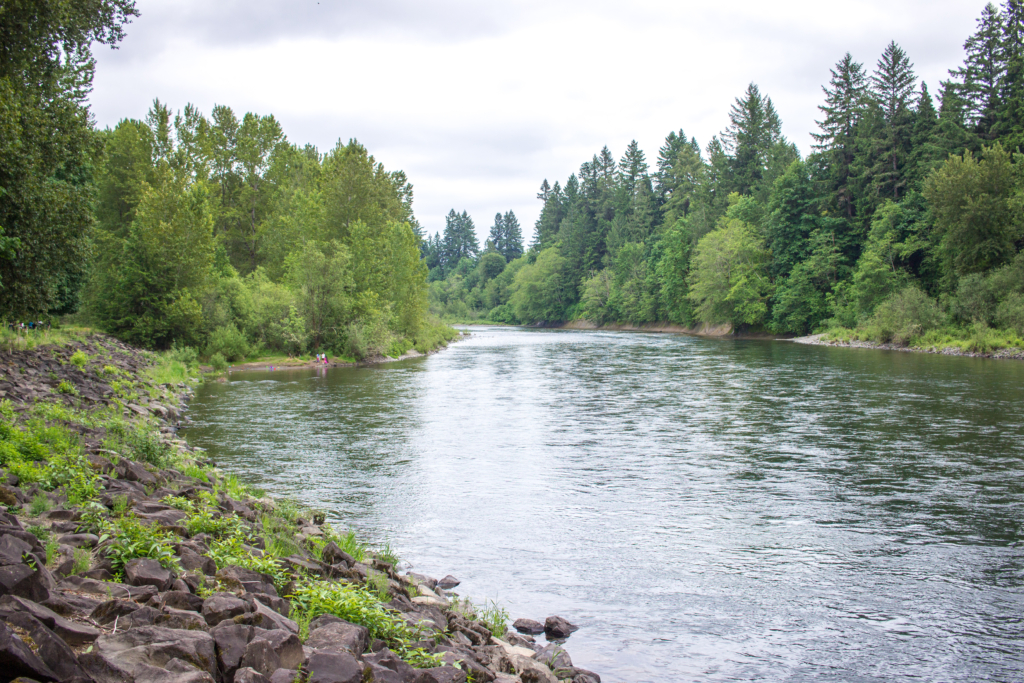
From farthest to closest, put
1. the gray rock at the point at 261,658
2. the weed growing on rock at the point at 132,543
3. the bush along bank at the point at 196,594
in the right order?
the weed growing on rock at the point at 132,543, the gray rock at the point at 261,658, the bush along bank at the point at 196,594

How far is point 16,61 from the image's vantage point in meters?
19.3

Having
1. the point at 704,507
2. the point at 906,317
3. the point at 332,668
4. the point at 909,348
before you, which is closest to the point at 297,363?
the point at 704,507

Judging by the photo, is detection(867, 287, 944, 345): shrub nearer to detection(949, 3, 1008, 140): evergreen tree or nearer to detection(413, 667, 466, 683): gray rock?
detection(949, 3, 1008, 140): evergreen tree

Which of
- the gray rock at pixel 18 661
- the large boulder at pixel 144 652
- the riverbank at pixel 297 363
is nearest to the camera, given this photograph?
the gray rock at pixel 18 661

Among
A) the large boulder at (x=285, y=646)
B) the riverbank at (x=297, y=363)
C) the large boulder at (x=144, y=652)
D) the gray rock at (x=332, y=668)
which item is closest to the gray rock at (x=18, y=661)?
the large boulder at (x=144, y=652)

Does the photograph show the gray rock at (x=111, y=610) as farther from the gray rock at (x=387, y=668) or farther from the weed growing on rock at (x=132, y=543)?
the gray rock at (x=387, y=668)

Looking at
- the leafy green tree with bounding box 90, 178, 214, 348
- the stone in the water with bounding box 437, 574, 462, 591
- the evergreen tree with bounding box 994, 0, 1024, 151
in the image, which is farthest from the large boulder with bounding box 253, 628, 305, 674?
the evergreen tree with bounding box 994, 0, 1024, 151

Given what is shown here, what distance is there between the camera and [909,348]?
195ft

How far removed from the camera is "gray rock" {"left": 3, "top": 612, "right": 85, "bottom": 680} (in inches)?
194

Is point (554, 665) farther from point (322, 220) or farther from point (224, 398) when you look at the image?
point (322, 220)

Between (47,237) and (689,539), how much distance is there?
1943 cm

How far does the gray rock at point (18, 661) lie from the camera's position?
183 inches

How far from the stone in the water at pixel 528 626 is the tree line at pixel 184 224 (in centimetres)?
1612

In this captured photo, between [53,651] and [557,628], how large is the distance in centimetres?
668
